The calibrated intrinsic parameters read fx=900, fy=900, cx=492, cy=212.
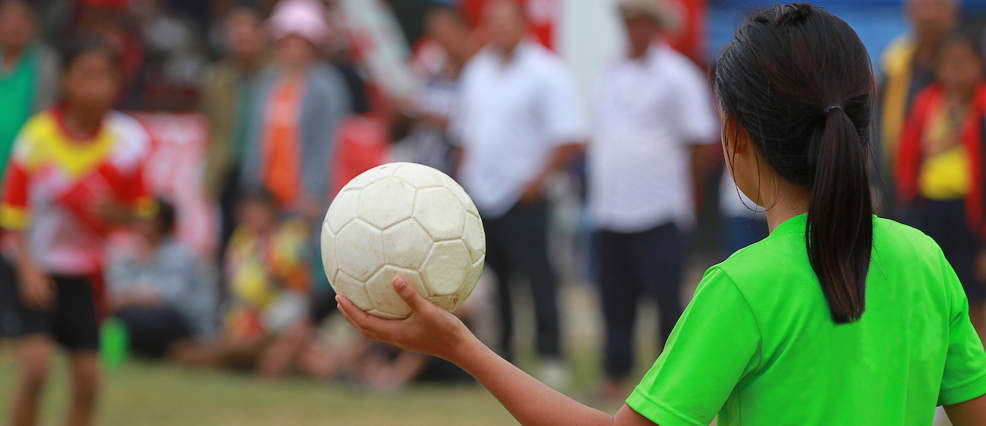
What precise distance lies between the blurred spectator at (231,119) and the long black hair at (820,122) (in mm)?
5959

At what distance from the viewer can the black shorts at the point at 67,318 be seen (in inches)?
153

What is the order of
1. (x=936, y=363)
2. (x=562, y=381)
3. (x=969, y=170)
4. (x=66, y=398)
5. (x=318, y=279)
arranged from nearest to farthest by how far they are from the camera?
(x=936, y=363) < (x=969, y=170) < (x=66, y=398) < (x=562, y=381) < (x=318, y=279)

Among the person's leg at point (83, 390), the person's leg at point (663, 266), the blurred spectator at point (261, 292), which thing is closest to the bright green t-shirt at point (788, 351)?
the person's leg at point (83, 390)

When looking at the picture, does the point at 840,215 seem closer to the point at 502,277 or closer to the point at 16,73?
the point at 502,277

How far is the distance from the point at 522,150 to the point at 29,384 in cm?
312

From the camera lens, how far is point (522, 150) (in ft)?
19.0

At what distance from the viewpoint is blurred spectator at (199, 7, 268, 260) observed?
700cm

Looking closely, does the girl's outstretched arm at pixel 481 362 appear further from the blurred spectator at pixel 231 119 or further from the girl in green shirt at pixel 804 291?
the blurred spectator at pixel 231 119

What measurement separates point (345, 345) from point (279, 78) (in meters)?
2.03

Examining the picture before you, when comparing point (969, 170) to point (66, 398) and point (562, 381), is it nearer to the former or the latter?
point (562, 381)

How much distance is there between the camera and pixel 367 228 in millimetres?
1691

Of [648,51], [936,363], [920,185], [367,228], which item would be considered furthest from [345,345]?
[936,363]

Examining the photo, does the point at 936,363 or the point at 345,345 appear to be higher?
the point at 936,363

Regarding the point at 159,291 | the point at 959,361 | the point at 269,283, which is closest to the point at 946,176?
the point at 959,361
